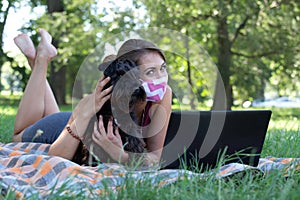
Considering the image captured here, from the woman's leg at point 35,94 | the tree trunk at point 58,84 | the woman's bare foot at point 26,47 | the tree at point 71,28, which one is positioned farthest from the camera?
the tree trunk at point 58,84

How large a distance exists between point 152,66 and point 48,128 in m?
1.06

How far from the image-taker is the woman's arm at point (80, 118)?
2.06 metres

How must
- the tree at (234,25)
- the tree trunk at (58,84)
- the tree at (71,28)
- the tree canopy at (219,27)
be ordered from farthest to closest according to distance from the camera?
the tree trunk at (58,84)
the tree at (71,28)
the tree at (234,25)
the tree canopy at (219,27)

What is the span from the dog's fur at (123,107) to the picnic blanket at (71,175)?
7.9 inches

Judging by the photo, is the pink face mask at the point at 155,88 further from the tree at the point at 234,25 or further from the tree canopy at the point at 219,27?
the tree at the point at 234,25

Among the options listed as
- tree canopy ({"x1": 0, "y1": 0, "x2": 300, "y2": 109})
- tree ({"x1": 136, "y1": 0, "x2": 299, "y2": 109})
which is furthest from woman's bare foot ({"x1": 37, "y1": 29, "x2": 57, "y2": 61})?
tree ({"x1": 136, "y1": 0, "x2": 299, "y2": 109})

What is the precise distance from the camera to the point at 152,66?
2.16 m

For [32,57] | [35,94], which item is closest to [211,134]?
[35,94]

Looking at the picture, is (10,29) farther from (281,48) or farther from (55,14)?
(281,48)

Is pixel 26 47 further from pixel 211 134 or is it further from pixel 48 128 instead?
pixel 211 134

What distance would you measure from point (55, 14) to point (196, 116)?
9039 mm

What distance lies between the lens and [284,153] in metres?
2.67

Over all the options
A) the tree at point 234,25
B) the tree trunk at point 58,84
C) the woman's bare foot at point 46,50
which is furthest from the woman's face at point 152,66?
the tree trunk at point 58,84

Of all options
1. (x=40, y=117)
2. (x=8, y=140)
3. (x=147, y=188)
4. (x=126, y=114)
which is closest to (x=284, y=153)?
(x=126, y=114)
